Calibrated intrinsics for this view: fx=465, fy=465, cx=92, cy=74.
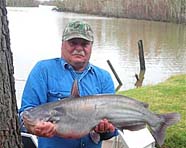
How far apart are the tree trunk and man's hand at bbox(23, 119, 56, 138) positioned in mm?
164

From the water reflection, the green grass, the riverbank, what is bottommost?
the water reflection

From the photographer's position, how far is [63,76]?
115 inches

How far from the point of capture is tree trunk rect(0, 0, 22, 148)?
2699 millimetres

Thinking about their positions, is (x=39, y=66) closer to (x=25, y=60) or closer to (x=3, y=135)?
(x=3, y=135)

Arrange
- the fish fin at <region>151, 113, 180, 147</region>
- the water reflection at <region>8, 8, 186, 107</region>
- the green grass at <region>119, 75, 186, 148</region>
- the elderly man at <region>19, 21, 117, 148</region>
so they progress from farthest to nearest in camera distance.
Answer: the water reflection at <region>8, 8, 186, 107</region>, the green grass at <region>119, 75, 186, 148</region>, the fish fin at <region>151, 113, 180, 147</region>, the elderly man at <region>19, 21, 117, 148</region>

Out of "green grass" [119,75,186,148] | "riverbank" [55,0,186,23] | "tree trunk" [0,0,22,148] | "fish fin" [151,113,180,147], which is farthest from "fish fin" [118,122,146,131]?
"riverbank" [55,0,186,23]

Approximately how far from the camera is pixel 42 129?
8.63ft

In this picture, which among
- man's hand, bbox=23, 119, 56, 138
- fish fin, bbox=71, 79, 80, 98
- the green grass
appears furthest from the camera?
the green grass

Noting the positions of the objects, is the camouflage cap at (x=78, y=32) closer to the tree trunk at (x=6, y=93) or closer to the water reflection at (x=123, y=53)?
the tree trunk at (x=6, y=93)

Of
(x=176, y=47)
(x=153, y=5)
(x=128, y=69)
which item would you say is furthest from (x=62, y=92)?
(x=153, y=5)

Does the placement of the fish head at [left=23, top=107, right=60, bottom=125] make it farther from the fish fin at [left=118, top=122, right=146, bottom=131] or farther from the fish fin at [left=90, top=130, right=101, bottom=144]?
the fish fin at [left=118, top=122, right=146, bottom=131]

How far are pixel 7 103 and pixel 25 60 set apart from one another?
1815 cm

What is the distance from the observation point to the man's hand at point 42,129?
2.63 m

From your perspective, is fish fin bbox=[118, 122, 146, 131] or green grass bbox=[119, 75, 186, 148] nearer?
fish fin bbox=[118, 122, 146, 131]
